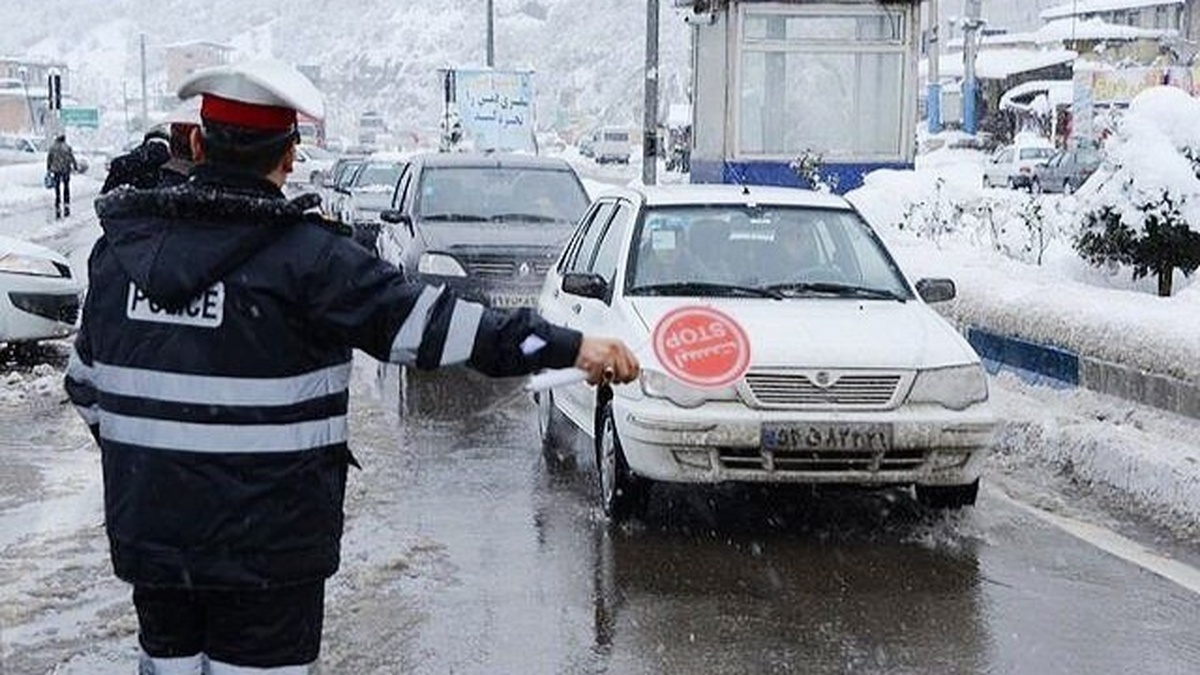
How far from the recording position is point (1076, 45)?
80.5 meters

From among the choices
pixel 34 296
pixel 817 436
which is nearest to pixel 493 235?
pixel 34 296

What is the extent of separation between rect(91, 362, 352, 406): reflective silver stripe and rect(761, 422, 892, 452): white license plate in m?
4.02

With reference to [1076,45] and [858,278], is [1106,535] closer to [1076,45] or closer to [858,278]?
[858,278]

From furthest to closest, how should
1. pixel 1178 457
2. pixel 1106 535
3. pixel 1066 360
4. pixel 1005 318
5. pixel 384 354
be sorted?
1. pixel 1005 318
2. pixel 1066 360
3. pixel 1178 457
4. pixel 1106 535
5. pixel 384 354

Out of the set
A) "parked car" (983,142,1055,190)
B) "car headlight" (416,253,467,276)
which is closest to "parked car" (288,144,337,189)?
"car headlight" (416,253,467,276)

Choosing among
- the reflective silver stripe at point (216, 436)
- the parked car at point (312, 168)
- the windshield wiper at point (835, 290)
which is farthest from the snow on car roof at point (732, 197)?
the parked car at point (312, 168)

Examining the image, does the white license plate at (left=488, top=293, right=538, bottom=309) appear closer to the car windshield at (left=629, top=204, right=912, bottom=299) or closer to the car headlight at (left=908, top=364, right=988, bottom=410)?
the car windshield at (left=629, top=204, right=912, bottom=299)

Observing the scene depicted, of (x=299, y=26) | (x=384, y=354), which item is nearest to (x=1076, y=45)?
(x=384, y=354)

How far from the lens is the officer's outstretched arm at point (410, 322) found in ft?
10.8

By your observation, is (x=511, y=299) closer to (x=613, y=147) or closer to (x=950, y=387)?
(x=950, y=387)

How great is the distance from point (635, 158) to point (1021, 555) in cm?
7352

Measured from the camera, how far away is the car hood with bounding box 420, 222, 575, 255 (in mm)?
14438

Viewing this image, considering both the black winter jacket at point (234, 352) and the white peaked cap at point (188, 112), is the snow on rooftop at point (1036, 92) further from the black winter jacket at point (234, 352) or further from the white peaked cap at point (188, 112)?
the black winter jacket at point (234, 352)

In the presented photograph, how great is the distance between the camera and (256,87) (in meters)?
3.28
